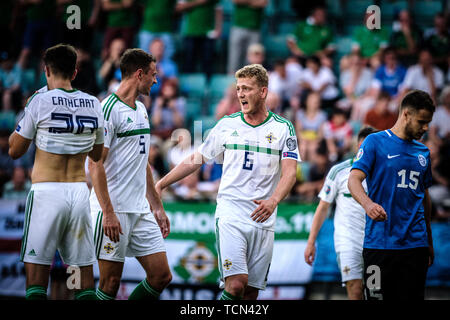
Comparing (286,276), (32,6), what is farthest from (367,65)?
(32,6)

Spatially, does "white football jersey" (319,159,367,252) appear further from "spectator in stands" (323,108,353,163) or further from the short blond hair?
"spectator in stands" (323,108,353,163)

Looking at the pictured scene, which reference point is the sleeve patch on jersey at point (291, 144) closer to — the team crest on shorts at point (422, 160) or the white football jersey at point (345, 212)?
the team crest on shorts at point (422, 160)

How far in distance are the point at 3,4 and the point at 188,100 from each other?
218 inches

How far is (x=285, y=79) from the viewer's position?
44.3 feet

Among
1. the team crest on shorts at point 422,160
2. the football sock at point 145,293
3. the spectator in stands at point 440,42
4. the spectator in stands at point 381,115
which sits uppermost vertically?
the spectator in stands at point 440,42

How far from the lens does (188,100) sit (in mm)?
14094

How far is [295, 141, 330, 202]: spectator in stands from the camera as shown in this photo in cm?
1109

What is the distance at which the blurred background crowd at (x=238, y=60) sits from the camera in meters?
12.4

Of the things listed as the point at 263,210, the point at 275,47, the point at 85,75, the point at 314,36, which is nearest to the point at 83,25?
the point at 85,75

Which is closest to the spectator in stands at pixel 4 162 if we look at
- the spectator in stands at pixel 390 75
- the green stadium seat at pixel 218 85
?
the green stadium seat at pixel 218 85

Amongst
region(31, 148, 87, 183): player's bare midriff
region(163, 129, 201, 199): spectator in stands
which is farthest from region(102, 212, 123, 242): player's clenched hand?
region(163, 129, 201, 199): spectator in stands

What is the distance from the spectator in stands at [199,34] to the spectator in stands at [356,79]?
3.21m

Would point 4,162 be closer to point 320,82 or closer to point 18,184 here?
point 18,184

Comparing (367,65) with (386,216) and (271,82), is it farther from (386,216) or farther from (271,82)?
(386,216)
